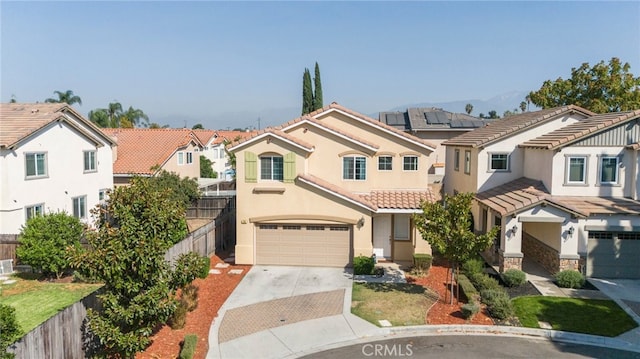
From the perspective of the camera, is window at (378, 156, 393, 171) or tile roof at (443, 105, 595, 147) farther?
tile roof at (443, 105, 595, 147)

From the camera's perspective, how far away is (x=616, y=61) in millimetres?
34188

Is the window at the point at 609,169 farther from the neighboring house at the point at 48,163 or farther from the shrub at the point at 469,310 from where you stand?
the neighboring house at the point at 48,163

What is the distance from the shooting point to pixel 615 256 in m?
19.2

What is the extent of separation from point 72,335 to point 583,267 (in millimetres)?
19191

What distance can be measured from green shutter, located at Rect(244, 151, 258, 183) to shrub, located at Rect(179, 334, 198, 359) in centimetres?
953

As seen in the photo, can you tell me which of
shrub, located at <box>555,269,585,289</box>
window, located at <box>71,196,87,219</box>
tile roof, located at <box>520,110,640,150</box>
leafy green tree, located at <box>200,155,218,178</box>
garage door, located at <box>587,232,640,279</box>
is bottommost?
shrub, located at <box>555,269,585,289</box>

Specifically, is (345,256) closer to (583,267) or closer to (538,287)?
(538,287)

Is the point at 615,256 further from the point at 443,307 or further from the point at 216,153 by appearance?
the point at 216,153

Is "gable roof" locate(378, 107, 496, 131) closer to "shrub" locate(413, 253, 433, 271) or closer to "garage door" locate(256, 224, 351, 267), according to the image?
"garage door" locate(256, 224, 351, 267)

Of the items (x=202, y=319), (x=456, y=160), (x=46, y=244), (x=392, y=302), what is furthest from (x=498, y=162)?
(x=46, y=244)

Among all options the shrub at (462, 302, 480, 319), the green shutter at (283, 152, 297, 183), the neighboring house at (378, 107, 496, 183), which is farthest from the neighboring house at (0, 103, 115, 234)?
the neighboring house at (378, 107, 496, 183)

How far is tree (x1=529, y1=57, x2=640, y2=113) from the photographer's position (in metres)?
33.9

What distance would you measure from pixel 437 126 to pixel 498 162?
1773 cm

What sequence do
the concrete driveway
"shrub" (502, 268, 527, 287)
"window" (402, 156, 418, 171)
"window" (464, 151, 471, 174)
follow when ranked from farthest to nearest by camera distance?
"window" (464, 151, 471, 174) → "window" (402, 156, 418, 171) → "shrub" (502, 268, 527, 287) → the concrete driveway
